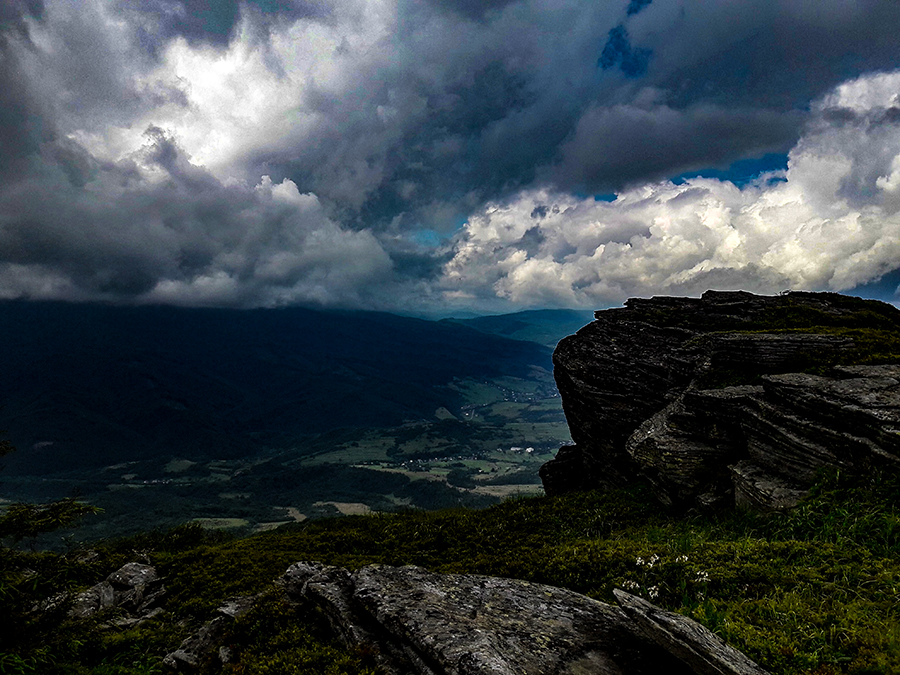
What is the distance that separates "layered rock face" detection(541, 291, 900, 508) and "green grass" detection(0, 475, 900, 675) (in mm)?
1621

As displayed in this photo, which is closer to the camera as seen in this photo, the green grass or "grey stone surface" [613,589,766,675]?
"grey stone surface" [613,589,766,675]

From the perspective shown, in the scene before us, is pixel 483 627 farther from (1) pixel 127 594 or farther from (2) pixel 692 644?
(1) pixel 127 594

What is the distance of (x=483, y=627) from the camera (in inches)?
354

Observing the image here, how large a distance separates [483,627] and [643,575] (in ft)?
18.5

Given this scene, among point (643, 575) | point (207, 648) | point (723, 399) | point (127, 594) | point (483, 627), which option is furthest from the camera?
point (723, 399)

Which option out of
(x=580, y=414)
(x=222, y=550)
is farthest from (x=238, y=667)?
(x=580, y=414)

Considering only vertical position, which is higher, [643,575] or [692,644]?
[692,644]

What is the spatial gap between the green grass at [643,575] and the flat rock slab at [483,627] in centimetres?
90

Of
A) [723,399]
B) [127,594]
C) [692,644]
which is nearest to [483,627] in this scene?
[692,644]

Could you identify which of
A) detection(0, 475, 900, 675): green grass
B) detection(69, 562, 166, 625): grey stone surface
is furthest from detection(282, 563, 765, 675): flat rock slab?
detection(69, 562, 166, 625): grey stone surface

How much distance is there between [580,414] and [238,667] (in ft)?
88.9

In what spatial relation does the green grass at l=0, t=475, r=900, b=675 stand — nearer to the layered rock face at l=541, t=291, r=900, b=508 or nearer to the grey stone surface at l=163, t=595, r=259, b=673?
the grey stone surface at l=163, t=595, r=259, b=673

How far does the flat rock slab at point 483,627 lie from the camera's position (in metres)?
7.71

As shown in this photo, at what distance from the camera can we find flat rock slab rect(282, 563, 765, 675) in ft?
25.3
